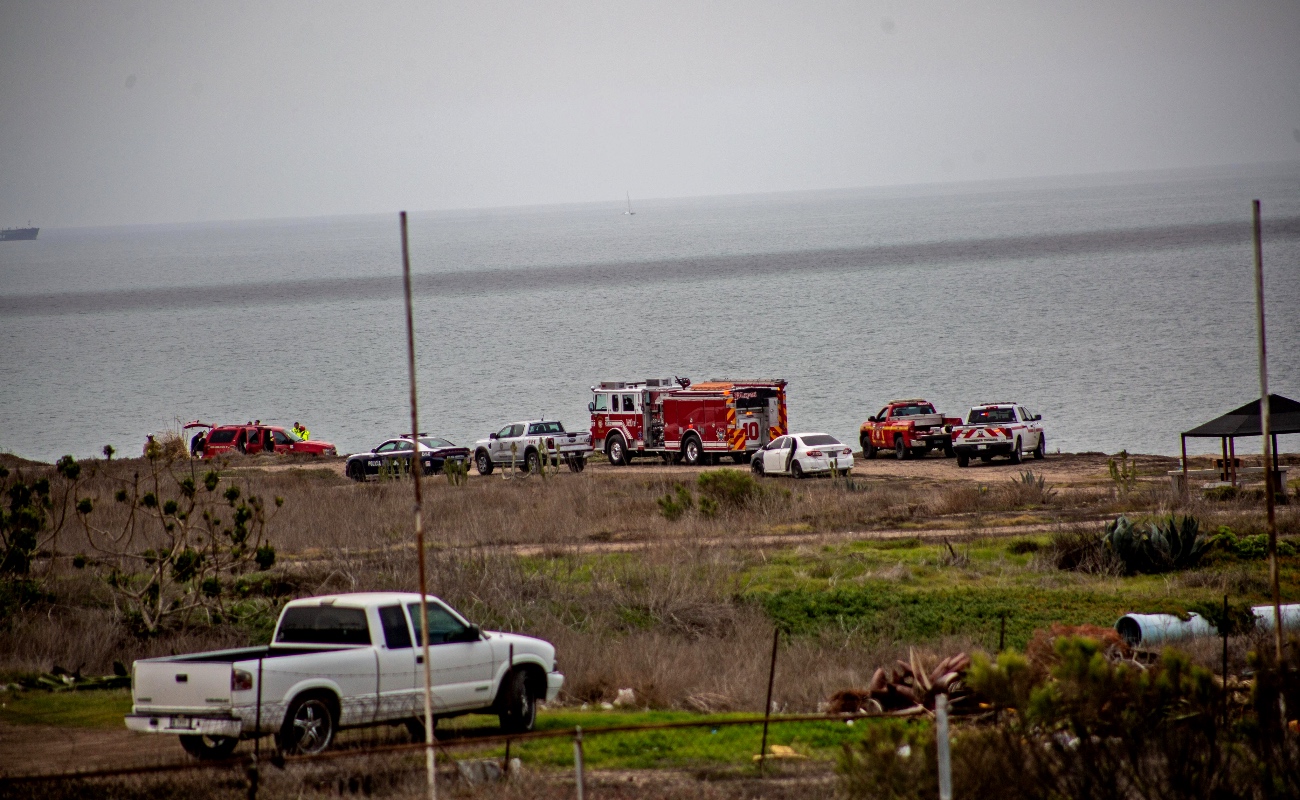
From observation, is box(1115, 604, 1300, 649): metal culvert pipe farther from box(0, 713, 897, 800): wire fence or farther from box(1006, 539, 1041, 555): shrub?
box(1006, 539, 1041, 555): shrub

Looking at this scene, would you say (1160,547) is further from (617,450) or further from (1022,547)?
(617,450)

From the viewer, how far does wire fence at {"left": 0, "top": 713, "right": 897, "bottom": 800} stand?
11477 millimetres

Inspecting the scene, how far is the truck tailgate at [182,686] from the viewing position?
12.8m

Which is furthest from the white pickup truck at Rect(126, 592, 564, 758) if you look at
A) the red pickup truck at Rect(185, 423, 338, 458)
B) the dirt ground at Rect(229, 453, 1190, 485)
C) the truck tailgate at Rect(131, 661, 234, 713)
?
the red pickup truck at Rect(185, 423, 338, 458)

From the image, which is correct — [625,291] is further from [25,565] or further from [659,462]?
[25,565]

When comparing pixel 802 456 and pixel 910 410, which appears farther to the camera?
pixel 910 410

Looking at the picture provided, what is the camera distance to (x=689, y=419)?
44.9 m

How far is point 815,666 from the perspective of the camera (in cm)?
1822

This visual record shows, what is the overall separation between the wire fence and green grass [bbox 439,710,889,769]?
0.04ft

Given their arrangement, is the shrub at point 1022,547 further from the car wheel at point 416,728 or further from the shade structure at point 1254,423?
the car wheel at point 416,728

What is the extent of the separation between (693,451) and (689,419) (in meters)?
1.01

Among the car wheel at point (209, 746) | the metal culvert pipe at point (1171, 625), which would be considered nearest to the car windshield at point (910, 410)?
the metal culvert pipe at point (1171, 625)

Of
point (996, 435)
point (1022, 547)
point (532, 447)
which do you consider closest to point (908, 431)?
point (996, 435)

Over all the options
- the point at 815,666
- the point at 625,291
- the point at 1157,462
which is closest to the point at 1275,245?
the point at 625,291
